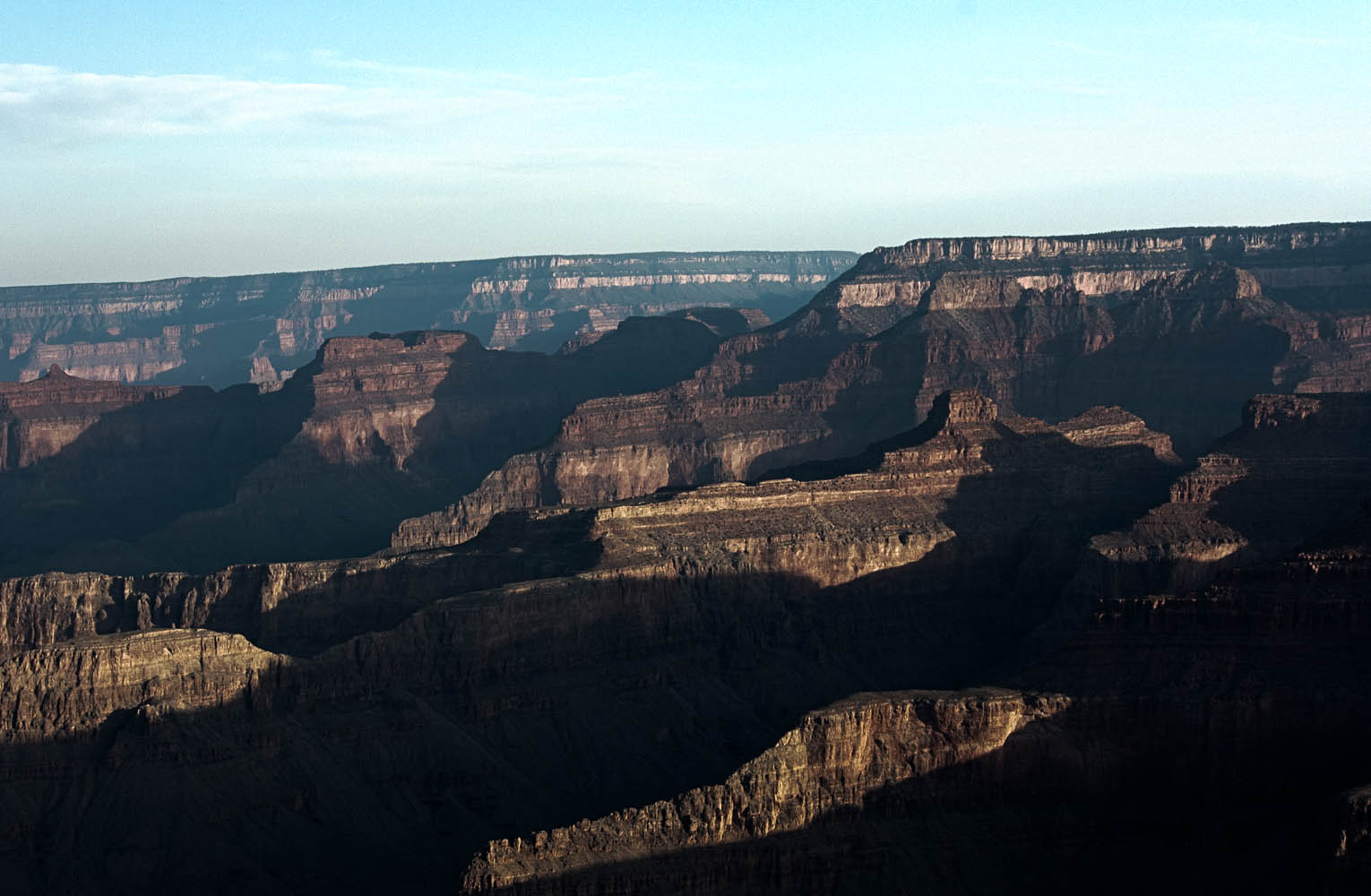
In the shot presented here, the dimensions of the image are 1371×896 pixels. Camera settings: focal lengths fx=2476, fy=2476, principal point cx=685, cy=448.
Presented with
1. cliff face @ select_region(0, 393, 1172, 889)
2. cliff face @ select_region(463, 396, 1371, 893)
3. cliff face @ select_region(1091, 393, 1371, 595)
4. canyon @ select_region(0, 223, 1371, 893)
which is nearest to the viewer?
cliff face @ select_region(463, 396, 1371, 893)

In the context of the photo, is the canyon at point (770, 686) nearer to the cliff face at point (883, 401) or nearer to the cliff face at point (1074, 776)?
the cliff face at point (1074, 776)

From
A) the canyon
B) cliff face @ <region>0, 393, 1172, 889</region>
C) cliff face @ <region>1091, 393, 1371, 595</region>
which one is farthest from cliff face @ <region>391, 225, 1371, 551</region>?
cliff face @ <region>1091, 393, 1371, 595</region>

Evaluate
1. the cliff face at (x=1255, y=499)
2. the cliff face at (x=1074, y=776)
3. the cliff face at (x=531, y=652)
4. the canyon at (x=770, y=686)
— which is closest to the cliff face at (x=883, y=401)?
the canyon at (x=770, y=686)

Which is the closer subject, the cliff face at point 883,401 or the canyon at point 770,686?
the canyon at point 770,686

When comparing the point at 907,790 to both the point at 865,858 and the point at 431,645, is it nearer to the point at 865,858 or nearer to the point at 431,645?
the point at 865,858

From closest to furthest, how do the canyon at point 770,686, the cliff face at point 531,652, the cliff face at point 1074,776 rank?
the cliff face at point 1074,776 → the canyon at point 770,686 → the cliff face at point 531,652

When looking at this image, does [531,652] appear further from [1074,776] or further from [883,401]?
[883,401]

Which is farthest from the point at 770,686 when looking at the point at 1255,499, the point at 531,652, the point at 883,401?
the point at 883,401

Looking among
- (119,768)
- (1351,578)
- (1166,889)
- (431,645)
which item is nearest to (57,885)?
(119,768)

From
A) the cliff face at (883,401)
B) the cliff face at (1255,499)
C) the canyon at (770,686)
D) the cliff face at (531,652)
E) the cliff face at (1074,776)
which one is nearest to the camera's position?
the cliff face at (1074,776)

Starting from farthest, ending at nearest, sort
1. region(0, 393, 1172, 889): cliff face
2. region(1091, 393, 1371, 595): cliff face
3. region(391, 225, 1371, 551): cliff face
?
1. region(391, 225, 1371, 551): cliff face
2. region(1091, 393, 1371, 595): cliff face
3. region(0, 393, 1172, 889): cliff face

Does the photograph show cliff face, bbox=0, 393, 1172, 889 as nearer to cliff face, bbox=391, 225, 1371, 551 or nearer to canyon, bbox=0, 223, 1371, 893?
canyon, bbox=0, 223, 1371, 893
